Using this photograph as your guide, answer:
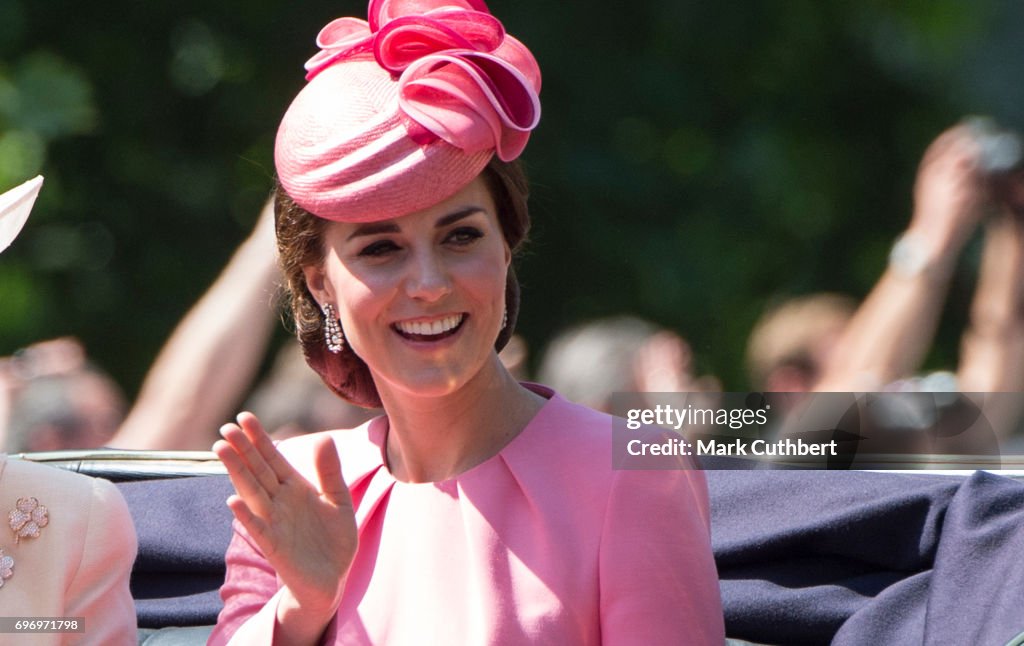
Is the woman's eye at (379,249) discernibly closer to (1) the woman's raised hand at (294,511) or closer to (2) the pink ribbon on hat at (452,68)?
(2) the pink ribbon on hat at (452,68)

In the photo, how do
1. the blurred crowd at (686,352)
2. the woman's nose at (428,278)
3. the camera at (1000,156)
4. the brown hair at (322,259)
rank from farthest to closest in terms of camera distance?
1. the camera at (1000,156)
2. the blurred crowd at (686,352)
3. the brown hair at (322,259)
4. the woman's nose at (428,278)

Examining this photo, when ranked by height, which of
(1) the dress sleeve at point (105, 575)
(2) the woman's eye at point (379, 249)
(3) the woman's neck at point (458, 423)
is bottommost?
(1) the dress sleeve at point (105, 575)

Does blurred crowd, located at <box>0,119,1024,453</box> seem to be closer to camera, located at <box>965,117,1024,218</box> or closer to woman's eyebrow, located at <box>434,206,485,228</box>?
camera, located at <box>965,117,1024,218</box>

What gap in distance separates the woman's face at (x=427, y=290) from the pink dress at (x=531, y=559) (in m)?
0.16

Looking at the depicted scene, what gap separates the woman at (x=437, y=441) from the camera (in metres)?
1.84

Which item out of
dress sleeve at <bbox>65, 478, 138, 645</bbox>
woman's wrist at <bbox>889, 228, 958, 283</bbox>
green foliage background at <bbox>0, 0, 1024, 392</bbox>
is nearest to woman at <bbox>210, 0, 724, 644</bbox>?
dress sleeve at <bbox>65, 478, 138, 645</bbox>

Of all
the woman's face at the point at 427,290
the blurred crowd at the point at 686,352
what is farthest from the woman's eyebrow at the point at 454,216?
the blurred crowd at the point at 686,352

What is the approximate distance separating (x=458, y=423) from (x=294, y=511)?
0.33 meters

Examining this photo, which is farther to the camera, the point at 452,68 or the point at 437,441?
the point at 437,441

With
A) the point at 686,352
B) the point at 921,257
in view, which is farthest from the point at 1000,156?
the point at 686,352

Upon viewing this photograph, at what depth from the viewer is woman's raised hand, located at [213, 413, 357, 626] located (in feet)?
5.82

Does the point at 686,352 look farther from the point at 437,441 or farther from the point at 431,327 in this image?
the point at 431,327

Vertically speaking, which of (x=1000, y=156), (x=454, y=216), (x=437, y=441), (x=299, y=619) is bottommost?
(x=299, y=619)

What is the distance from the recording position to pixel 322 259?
80.6 inches
